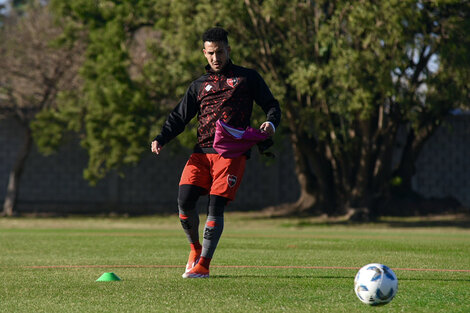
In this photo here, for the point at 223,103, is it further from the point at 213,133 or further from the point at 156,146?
the point at 156,146

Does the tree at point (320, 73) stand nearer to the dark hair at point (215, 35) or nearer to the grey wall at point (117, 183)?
the grey wall at point (117, 183)

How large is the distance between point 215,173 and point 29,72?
19055mm

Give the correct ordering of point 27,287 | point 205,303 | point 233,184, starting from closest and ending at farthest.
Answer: point 205,303
point 27,287
point 233,184

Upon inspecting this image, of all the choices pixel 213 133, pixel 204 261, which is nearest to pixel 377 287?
pixel 204 261

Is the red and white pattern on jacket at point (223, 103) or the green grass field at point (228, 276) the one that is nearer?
the green grass field at point (228, 276)

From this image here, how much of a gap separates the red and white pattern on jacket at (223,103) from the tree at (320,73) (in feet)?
36.5

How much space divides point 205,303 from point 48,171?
77.2 ft

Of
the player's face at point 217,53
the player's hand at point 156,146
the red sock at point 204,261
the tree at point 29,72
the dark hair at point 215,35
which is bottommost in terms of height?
the red sock at point 204,261

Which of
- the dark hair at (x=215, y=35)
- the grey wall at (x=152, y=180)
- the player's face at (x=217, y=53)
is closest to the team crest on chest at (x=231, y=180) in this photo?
the player's face at (x=217, y=53)

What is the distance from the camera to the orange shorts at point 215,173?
7773 mm

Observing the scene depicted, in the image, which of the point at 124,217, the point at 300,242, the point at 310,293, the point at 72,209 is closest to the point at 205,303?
the point at 310,293

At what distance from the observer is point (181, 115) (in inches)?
325

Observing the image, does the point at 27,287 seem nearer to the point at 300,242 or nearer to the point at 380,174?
the point at 300,242

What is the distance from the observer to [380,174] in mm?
22922
